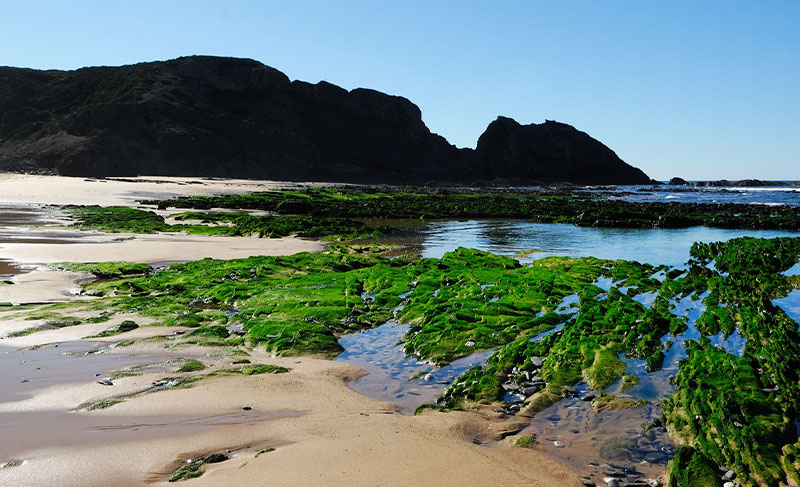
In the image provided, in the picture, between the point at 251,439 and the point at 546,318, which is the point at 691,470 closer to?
the point at 251,439

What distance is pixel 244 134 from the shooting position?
119 meters

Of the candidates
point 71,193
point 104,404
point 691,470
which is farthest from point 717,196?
point 104,404

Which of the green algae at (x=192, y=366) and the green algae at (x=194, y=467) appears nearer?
the green algae at (x=194, y=467)

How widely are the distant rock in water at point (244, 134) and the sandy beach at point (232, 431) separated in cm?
9772

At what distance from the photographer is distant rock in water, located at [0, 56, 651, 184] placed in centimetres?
10094

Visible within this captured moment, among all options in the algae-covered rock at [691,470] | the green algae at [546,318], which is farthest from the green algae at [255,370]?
the algae-covered rock at [691,470]

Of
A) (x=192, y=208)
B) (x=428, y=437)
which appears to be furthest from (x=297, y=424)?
(x=192, y=208)

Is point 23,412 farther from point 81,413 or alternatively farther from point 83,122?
point 83,122

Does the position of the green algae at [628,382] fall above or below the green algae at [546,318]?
below

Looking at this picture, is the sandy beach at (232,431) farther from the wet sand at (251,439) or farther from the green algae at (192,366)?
the green algae at (192,366)

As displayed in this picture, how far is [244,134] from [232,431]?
121286 mm

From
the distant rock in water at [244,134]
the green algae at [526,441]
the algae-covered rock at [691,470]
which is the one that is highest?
the distant rock in water at [244,134]

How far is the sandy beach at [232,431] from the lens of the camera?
15.8 feet

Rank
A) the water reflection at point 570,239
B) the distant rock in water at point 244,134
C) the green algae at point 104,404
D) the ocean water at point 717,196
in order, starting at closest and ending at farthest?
the green algae at point 104,404 < the water reflection at point 570,239 < the ocean water at point 717,196 < the distant rock in water at point 244,134
